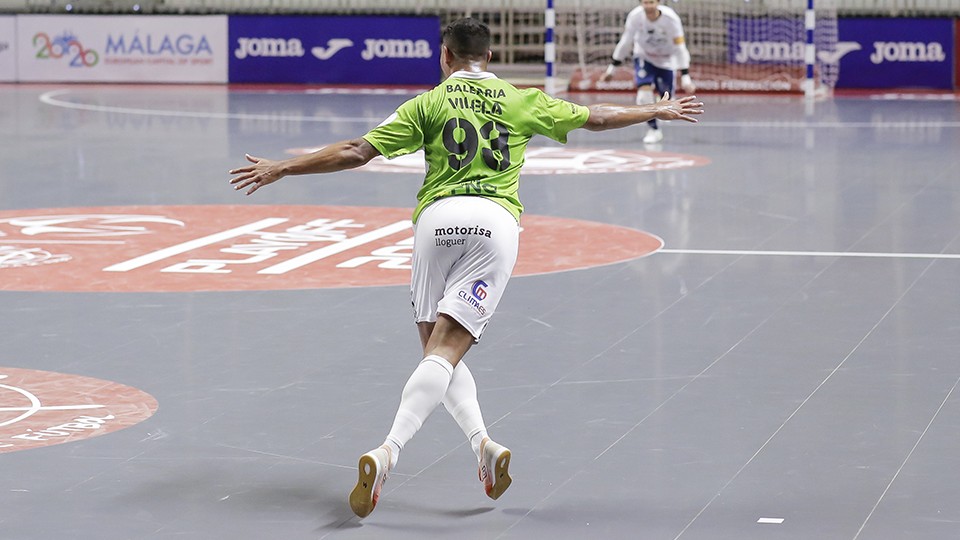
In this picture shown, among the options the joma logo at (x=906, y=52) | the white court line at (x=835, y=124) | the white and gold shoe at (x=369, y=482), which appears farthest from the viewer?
the joma logo at (x=906, y=52)

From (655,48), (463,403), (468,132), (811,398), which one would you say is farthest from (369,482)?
(655,48)

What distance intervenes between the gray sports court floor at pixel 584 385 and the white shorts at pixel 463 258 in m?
0.73

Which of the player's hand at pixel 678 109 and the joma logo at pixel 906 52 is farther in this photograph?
the joma logo at pixel 906 52

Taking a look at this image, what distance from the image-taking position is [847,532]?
19.0ft

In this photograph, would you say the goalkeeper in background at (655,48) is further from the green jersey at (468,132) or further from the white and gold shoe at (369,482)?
the white and gold shoe at (369,482)

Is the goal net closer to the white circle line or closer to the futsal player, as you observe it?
the white circle line

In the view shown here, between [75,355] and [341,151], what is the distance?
127 inches

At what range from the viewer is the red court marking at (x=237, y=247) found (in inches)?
443

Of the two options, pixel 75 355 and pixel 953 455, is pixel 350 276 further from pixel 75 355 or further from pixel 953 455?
pixel 953 455

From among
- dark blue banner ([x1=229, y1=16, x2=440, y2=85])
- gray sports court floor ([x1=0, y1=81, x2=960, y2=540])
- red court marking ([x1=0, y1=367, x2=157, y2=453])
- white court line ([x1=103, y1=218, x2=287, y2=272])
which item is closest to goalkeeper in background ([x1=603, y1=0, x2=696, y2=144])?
gray sports court floor ([x1=0, y1=81, x2=960, y2=540])

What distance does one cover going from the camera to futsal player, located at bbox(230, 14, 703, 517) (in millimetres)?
6074

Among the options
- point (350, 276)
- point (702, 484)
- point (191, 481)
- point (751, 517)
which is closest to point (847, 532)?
point (751, 517)

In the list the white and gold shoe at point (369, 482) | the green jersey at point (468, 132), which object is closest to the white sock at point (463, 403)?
the white and gold shoe at point (369, 482)

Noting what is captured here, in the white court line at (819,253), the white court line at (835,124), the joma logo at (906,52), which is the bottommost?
the white court line at (819,253)
